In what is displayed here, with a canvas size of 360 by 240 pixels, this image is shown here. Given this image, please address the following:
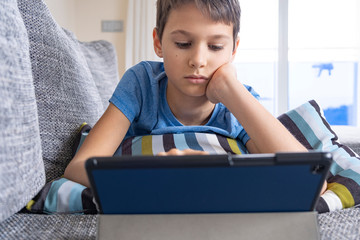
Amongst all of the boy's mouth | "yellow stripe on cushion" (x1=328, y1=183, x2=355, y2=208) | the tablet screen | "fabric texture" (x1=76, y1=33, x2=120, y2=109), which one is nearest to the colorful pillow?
"yellow stripe on cushion" (x1=328, y1=183, x2=355, y2=208)

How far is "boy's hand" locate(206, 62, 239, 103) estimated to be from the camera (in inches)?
36.1

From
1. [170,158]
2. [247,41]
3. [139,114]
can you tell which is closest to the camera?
[170,158]

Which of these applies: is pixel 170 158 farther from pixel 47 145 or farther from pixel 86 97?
pixel 86 97

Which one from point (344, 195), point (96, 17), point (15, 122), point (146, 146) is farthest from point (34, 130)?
point (96, 17)

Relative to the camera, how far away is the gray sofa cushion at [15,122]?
58 cm

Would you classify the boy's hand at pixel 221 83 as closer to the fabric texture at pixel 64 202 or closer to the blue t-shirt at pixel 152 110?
the blue t-shirt at pixel 152 110

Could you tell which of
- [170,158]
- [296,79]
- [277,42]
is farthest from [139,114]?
[296,79]

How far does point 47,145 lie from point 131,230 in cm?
50

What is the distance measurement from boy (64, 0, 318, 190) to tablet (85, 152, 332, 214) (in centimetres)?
35

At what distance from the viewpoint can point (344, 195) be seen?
0.78m

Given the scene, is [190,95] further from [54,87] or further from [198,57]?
[54,87]

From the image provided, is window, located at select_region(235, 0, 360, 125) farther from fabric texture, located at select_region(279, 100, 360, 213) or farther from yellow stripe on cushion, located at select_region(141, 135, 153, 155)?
yellow stripe on cushion, located at select_region(141, 135, 153, 155)

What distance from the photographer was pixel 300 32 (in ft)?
14.2

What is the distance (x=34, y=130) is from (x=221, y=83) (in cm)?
44
